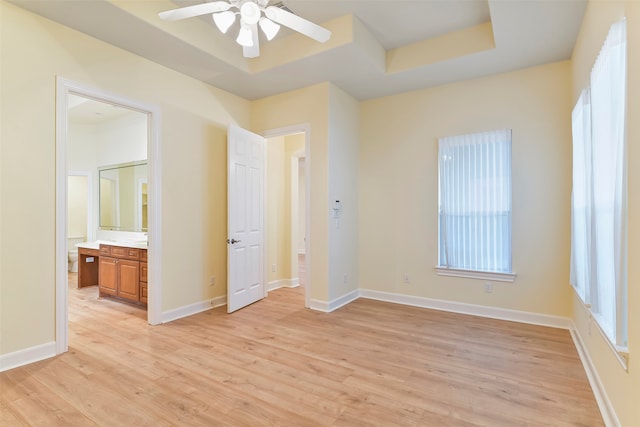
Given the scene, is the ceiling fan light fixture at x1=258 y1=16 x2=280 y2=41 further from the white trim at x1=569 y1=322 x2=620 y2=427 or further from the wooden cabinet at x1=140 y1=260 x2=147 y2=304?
the white trim at x1=569 y1=322 x2=620 y2=427

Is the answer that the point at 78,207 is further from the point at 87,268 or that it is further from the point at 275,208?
the point at 275,208

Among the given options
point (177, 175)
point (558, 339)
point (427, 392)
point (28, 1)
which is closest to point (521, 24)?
point (558, 339)

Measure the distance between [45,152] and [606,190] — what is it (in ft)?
13.7

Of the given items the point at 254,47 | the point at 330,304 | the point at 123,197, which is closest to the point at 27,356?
the point at 330,304

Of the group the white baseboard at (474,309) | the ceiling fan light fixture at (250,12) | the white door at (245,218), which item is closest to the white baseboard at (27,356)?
the white door at (245,218)

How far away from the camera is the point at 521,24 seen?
284 centimetres

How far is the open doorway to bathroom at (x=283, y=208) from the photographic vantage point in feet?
17.4

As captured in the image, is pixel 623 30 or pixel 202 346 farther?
pixel 202 346

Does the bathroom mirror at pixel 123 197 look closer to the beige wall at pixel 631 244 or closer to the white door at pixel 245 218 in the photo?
the white door at pixel 245 218

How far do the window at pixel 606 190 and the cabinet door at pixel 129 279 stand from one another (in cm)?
467

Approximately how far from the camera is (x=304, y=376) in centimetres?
244

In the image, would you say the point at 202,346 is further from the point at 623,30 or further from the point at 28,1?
the point at 623,30

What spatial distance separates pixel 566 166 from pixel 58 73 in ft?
16.5

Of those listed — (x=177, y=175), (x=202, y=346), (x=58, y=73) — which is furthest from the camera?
(x=177, y=175)
